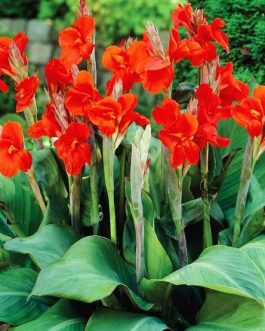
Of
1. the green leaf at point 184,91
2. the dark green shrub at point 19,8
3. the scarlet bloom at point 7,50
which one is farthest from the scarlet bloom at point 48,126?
the dark green shrub at point 19,8

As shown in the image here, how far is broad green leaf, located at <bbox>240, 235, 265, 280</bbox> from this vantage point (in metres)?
2.42

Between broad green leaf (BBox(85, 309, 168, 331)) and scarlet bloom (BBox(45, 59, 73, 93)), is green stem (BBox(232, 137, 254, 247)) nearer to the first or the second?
broad green leaf (BBox(85, 309, 168, 331))

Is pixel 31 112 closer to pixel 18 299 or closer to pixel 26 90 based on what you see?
pixel 26 90

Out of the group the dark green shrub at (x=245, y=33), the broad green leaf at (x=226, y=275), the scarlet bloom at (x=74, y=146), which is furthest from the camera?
the dark green shrub at (x=245, y=33)

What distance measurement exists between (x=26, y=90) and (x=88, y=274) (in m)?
0.63

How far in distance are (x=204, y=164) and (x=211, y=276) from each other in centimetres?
47

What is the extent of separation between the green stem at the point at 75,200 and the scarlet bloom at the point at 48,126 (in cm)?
20

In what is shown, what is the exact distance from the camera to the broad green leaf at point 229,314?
2320 mm

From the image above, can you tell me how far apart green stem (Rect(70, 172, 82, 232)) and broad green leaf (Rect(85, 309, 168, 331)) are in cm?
37

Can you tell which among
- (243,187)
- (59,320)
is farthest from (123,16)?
(59,320)

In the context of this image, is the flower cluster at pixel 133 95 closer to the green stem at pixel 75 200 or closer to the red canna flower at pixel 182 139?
the red canna flower at pixel 182 139

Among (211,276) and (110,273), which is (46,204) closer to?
(110,273)

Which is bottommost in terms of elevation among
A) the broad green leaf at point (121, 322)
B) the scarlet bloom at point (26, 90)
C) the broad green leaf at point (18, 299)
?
the broad green leaf at point (18, 299)

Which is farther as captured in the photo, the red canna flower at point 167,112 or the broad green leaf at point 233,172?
the broad green leaf at point 233,172
